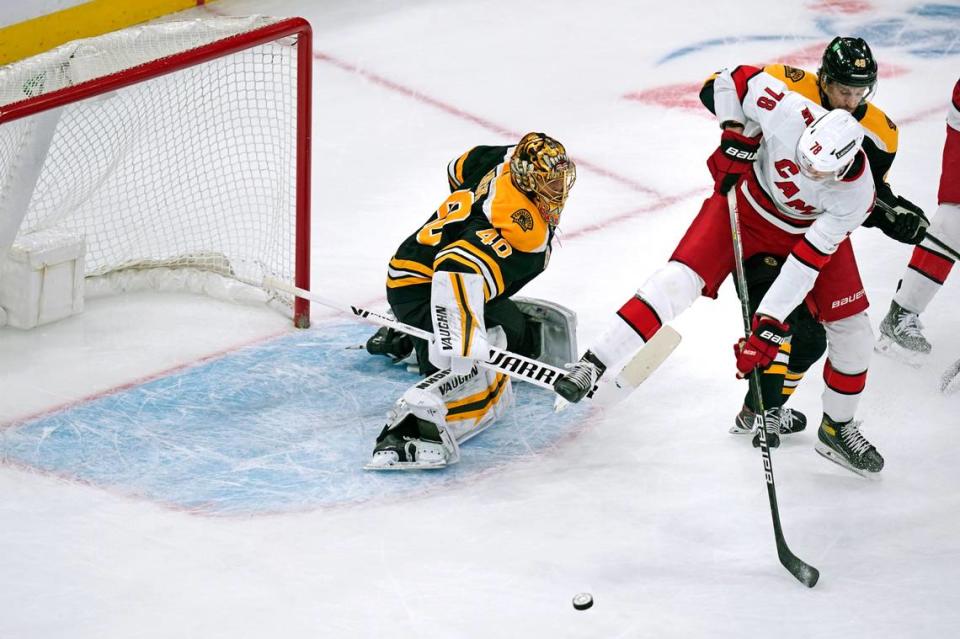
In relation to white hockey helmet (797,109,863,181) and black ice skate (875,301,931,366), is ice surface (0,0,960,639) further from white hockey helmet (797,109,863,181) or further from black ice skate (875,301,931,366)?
white hockey helmet (797,109,863,181)

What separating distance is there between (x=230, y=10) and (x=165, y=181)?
2183 mm

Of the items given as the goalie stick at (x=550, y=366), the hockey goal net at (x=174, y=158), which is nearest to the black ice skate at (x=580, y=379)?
the goalie stick at (x=550, y=366)

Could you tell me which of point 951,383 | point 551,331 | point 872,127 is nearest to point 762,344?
point 872,127

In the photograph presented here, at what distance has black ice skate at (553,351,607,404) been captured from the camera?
3.39 m

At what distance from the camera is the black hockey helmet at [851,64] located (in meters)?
3.27

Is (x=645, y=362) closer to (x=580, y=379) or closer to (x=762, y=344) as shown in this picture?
(x=580, y=379)

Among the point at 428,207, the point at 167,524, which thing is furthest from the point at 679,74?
the point at 167,524

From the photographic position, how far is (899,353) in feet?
13.8

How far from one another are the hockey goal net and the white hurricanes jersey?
130cm

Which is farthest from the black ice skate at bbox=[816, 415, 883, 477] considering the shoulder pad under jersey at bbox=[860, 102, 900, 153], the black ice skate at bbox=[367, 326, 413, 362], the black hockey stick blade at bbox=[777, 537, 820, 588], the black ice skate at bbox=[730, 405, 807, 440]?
the black ice skate at bbox=[367, 326, 413, 362]

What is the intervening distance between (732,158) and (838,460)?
0.81m

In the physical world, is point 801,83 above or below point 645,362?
above

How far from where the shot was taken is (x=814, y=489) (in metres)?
3.55

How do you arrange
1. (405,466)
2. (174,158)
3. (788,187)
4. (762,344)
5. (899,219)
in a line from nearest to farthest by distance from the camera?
1. (762,344)
2. (788,187)
3. (899,219)
4. (405,466)
5. (174,158)
